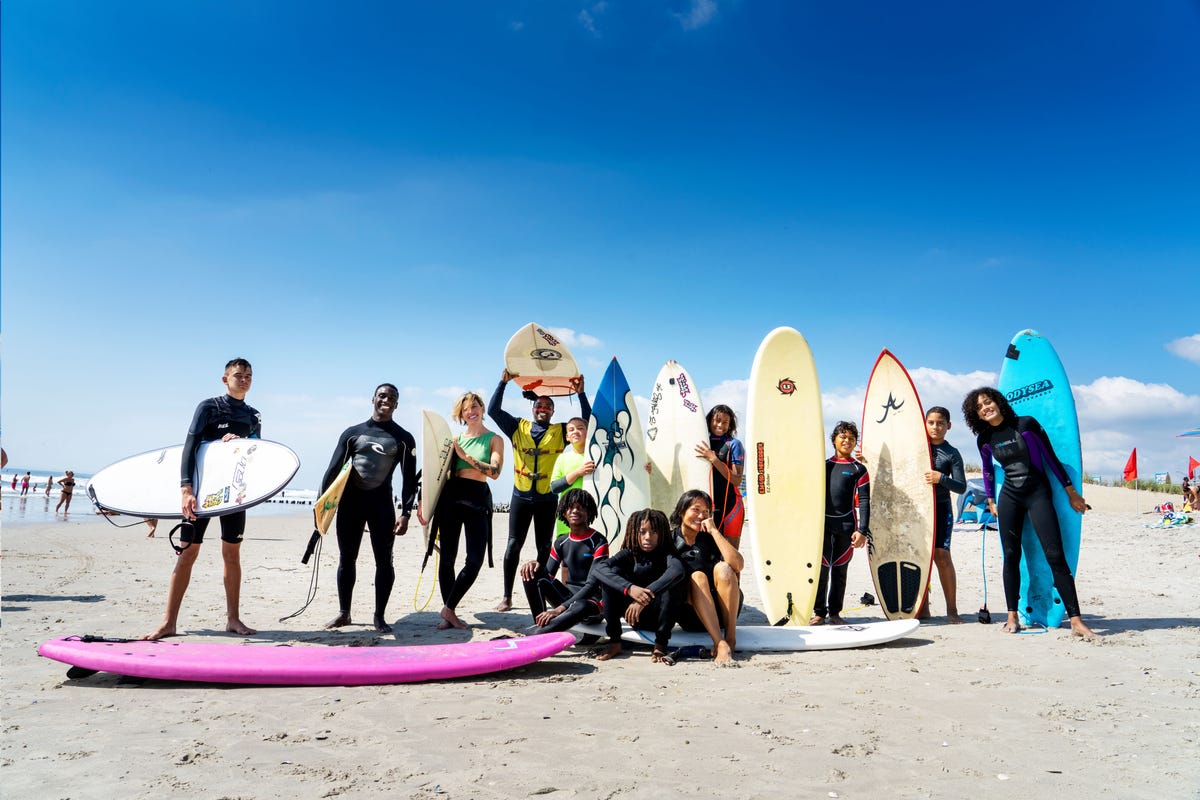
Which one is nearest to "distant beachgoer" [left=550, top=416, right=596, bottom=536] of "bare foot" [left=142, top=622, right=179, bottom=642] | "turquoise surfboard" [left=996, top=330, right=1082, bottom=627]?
"bare foot" [left=142, top=622, right=179, bottom=642]

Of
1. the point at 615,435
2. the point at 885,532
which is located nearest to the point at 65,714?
the point at 615,435

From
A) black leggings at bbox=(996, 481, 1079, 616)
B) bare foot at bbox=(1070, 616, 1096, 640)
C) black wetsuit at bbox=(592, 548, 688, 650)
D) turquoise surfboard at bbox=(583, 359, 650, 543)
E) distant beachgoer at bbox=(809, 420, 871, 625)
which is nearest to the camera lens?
black wetsuit at bbox=(592, 548, 688, 650)

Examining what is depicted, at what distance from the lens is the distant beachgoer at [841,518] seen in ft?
15.2

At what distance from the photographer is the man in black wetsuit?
12.8 feet

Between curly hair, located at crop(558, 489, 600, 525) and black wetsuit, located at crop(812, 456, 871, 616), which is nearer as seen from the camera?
curly hair, located at crop(558, 489, 600, 525)

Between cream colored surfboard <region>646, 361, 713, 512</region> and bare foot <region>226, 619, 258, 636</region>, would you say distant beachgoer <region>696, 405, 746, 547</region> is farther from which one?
bare foot <region>226, 619, 258, 636</region>

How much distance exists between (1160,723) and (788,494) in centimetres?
241

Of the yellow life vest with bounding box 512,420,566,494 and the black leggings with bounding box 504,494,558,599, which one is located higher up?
the yellow life vest with bounding box 512,420,566,494

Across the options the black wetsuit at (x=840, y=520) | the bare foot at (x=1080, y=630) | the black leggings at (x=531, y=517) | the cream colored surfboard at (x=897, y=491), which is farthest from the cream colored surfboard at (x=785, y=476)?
the bare foot at (x=1080, y=630)

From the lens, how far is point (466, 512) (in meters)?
4.58

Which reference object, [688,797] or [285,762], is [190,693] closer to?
[285,762]

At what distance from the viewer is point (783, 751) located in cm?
237

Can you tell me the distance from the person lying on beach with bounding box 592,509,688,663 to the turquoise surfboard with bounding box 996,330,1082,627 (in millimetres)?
2589

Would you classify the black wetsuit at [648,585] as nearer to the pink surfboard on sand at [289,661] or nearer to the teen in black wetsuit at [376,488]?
the pink surfboard on sand at [289,661]
